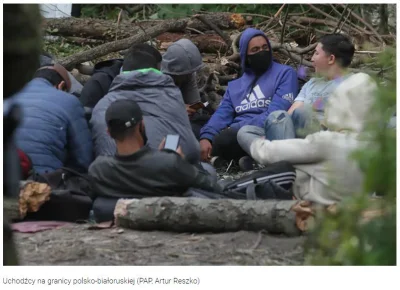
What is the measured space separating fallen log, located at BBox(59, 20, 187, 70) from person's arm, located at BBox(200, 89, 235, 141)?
5.15 ft

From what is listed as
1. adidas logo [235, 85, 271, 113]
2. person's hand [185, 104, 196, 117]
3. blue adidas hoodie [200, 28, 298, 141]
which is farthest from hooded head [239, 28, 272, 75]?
person's hand [185, 104, 196, 117]

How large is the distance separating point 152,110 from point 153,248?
5.19 ft

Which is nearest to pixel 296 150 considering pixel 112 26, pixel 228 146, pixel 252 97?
pixel 228 146

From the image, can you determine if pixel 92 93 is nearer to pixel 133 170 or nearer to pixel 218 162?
pixel 218 162

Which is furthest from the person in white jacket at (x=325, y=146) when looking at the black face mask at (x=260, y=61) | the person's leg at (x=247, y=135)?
the black face mask at (x=260, y=61)

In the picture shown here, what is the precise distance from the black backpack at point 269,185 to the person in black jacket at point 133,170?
19 centimetres

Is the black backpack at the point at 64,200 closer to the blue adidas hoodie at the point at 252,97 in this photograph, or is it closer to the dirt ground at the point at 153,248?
the dirt ground at the point at 153,248

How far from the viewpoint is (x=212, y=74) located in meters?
9.29

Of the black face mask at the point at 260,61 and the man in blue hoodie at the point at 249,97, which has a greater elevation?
the black face mask at the point at 260,61

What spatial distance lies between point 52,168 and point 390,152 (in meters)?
3.60

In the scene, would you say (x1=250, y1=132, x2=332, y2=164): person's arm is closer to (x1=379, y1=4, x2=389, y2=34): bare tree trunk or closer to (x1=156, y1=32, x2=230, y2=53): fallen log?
(x1=379, y1=4, x2=389, y2=34): bare tree trunk

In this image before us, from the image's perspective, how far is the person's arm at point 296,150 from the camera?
5914 mm

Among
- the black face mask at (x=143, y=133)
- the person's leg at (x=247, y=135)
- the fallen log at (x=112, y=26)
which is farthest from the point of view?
the fallen log at (x=112, y=26)

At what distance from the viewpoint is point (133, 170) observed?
5.98 m
